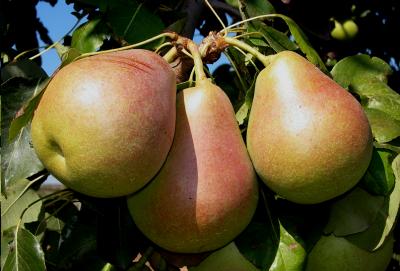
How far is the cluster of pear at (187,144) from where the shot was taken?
46.4 inches

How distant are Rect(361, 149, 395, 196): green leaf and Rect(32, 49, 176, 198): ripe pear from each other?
1.61 feet

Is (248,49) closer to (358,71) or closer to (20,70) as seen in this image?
(358,71)

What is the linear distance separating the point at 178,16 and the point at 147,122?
2.37 ft

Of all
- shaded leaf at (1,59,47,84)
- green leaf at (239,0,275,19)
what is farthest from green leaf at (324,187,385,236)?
shaded leaf at (1,59,47,84)

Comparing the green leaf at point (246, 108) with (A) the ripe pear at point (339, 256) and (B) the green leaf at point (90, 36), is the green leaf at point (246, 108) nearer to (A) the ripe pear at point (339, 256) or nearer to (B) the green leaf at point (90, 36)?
(A) the ripe pear at point (339, 256)

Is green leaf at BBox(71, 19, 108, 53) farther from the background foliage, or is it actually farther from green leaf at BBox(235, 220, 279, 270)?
green leaf at BBox(235, 220, 279, 270)

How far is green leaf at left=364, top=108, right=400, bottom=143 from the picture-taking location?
57.7 inches

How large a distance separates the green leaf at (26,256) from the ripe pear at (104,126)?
28 centimetres

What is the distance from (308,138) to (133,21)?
681 mm

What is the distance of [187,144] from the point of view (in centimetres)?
131

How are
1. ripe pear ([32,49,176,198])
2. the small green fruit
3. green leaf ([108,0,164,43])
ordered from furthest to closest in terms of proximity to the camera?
1. the small green fruit
2. green leaf ([108,0,164,43])
3. ripe pear ([32,49,176,198])

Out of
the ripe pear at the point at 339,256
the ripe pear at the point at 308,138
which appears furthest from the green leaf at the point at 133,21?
the ripe pear at the point at 339,256

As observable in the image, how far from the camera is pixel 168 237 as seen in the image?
131 centimetres

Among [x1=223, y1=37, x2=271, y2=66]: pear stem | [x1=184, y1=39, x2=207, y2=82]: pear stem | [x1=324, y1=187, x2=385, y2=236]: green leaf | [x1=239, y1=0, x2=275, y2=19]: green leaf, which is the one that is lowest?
[x1=324, y1=187, x2=385, y2=236]: green leaf
